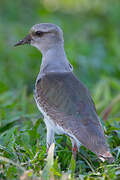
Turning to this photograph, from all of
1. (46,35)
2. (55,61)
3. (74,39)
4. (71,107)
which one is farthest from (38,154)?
(74,39)

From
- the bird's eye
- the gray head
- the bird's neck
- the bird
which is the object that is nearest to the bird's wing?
the bird

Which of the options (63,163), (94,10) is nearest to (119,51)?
(94,10)

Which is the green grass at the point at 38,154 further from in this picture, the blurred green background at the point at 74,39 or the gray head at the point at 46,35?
the blurred green background at the point at 74,39

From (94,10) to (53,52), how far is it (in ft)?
24.2

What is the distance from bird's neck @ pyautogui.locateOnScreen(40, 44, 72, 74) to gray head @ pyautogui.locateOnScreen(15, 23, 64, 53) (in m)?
0.06

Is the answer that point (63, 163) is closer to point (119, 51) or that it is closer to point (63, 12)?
point (119, 51)

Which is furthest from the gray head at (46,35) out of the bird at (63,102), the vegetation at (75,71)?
the vegetation at (75,71)

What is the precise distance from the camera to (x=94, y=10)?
12.3 m

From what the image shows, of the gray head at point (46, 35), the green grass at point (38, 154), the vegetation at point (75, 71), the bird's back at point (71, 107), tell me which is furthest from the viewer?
the gray head at point (46, 35)

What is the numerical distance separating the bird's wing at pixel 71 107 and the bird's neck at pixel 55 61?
168mm

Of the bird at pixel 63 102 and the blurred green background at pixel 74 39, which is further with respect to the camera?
the blurred green background at pixel 74 39

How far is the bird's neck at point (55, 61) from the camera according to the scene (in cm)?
505

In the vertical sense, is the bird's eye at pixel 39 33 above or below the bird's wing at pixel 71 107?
above

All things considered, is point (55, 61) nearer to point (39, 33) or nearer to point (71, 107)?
point (39, 33)
